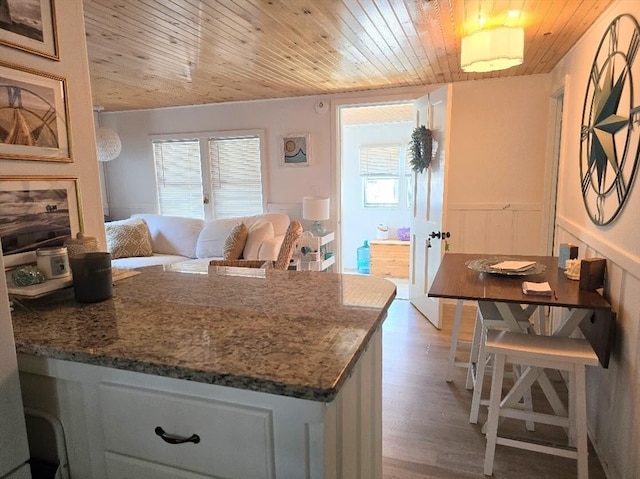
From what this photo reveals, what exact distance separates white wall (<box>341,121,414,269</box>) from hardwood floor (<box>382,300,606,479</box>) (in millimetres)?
3478

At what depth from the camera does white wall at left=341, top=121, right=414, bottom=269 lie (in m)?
6.36

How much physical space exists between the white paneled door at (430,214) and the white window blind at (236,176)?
1.94m

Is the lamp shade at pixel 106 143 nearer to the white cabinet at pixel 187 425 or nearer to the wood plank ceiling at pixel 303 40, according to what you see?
the wood plank ceiling at pixel 303 40

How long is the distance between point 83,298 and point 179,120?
4311 mm

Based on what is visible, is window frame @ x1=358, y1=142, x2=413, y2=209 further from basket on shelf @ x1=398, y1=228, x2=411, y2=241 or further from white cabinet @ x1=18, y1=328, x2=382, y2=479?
white cabinet @ x1=18, y1=328, x2=382, y2=479

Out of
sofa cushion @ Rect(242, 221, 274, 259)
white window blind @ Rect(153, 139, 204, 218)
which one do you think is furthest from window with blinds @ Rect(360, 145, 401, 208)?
sofa cushion @ Rect(242, 221, 274, 259)

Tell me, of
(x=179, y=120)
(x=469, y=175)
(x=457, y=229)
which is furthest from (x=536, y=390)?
(x=179, y=120)

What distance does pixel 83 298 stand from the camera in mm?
1311

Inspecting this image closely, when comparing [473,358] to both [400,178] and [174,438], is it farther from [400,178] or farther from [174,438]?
[400,178]

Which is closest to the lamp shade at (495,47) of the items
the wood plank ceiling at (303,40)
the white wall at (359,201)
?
the wood plank ceiling at (303,40)

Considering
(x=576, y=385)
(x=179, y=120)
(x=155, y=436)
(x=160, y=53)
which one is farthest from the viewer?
(x=179, y=120)

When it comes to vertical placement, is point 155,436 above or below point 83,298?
below

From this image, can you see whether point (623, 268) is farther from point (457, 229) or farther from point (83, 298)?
point (457, 229)

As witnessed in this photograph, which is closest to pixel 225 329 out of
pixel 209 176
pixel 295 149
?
pixel 295 149
